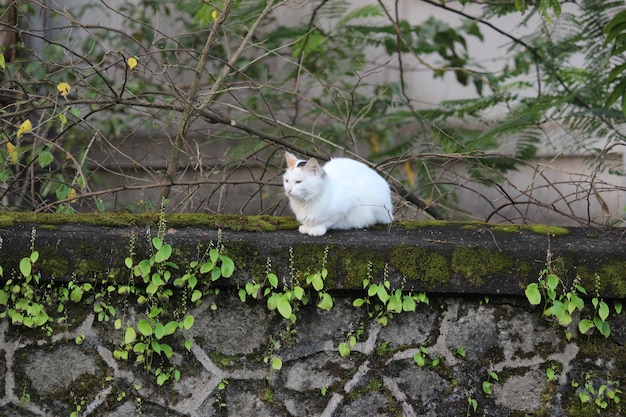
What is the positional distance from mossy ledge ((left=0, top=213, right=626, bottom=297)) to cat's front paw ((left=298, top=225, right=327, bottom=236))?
0.25 feet

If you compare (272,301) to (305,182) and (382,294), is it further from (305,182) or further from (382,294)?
(305,182)

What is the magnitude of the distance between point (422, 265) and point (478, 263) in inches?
10.4

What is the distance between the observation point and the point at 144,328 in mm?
3391

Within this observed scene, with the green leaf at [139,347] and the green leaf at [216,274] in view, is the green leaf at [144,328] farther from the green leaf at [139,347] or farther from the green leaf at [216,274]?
the green leaf at [216,274]

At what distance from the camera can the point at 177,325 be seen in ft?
11.3

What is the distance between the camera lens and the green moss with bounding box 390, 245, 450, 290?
11.5ft

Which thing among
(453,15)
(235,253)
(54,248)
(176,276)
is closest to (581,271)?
(235,253)

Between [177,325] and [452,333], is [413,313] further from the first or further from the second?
[177,325]

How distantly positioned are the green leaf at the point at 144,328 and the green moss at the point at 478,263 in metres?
1.42

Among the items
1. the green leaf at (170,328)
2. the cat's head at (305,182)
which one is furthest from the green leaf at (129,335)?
the cat's head at (305,182)

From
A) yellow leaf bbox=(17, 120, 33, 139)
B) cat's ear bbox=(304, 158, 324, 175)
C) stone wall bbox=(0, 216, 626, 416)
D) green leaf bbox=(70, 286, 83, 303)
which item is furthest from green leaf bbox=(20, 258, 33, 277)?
cat's ear bbox=(304, 158, 324, 175)

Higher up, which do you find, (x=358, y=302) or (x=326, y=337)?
(x=358, y=302)

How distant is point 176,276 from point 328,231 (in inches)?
33.2

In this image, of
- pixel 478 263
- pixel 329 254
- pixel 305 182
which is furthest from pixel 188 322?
pixel 478 263
